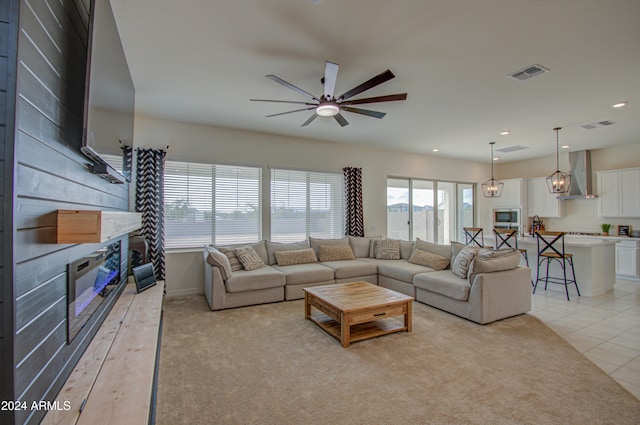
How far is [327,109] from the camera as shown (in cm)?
317

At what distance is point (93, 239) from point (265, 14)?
195 centimetres

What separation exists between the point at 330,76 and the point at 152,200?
3381mm

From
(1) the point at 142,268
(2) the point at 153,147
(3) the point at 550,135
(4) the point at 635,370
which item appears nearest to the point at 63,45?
(1) the point at 142,268

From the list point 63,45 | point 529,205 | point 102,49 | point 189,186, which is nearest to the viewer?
point 63,45

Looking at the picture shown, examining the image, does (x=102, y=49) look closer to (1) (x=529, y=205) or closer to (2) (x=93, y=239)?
(2) (x=93, y=239)

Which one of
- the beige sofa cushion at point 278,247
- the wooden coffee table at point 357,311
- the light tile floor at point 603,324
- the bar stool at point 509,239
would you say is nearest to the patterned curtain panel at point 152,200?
the beige sofa cushion at point 278,247

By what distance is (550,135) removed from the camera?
5.68 meters

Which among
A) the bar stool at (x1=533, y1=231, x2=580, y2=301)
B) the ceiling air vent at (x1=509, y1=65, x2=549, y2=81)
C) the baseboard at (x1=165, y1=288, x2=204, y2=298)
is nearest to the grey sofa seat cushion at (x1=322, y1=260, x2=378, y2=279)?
the baseboard at (x1=165, y1=288, x2=204, y2=298)

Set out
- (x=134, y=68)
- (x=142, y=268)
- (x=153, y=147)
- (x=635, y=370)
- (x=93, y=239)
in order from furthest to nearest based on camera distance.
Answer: (x=153, y=147)
(x=142, y=268)
(x=134, y=68)
(x=635, y=370)
(x=93, y=239)

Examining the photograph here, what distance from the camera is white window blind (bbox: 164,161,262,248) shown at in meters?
4.85

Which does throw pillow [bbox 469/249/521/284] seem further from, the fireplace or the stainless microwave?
the stainless microwave

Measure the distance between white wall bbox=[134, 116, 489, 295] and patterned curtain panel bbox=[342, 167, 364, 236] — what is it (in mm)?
236

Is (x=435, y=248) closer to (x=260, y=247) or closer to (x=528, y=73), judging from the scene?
(x=528, y=73)

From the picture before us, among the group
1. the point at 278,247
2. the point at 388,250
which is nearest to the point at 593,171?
the point at 388,250
